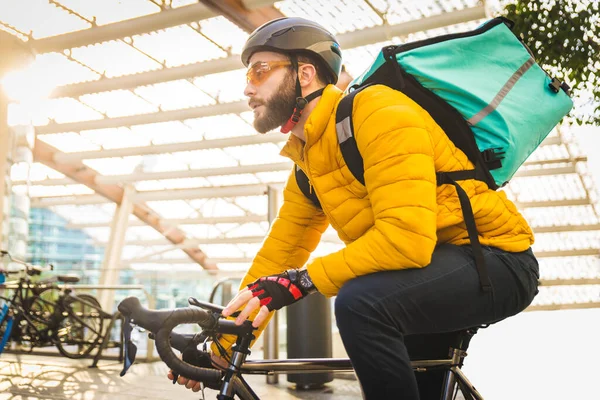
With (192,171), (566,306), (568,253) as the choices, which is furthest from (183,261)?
(566,306)

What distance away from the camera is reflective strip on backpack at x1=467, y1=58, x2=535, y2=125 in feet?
5.20

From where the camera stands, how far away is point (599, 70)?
Answer: 4.07 metres

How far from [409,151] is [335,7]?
11.8m

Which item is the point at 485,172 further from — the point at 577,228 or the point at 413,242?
the point at 577,228

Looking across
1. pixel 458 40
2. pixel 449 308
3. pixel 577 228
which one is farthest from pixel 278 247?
pixel 577 228

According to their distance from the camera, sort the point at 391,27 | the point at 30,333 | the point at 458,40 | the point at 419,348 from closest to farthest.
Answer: the point at 458,40 → the point at 419,348 → the point at 30,333 → the point at 391,27

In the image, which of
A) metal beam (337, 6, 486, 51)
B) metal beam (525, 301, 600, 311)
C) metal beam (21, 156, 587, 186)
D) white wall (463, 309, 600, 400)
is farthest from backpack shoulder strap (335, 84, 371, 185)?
metal beam (525, 301, 600, 311)

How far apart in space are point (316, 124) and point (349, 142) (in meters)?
0.12

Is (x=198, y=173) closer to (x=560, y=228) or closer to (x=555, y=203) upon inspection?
(x=555, y=203)

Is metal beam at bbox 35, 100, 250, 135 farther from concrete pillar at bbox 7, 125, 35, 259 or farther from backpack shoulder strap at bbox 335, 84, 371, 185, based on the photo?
backpack shoulder strap at bbox 335, 84, 371, 185

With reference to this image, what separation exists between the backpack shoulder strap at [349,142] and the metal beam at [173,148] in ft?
51.5

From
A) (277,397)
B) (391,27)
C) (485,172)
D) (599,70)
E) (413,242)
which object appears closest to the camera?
(413,242)

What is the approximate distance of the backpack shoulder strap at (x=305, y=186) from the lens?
6.44 ft

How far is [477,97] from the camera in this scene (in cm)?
158
